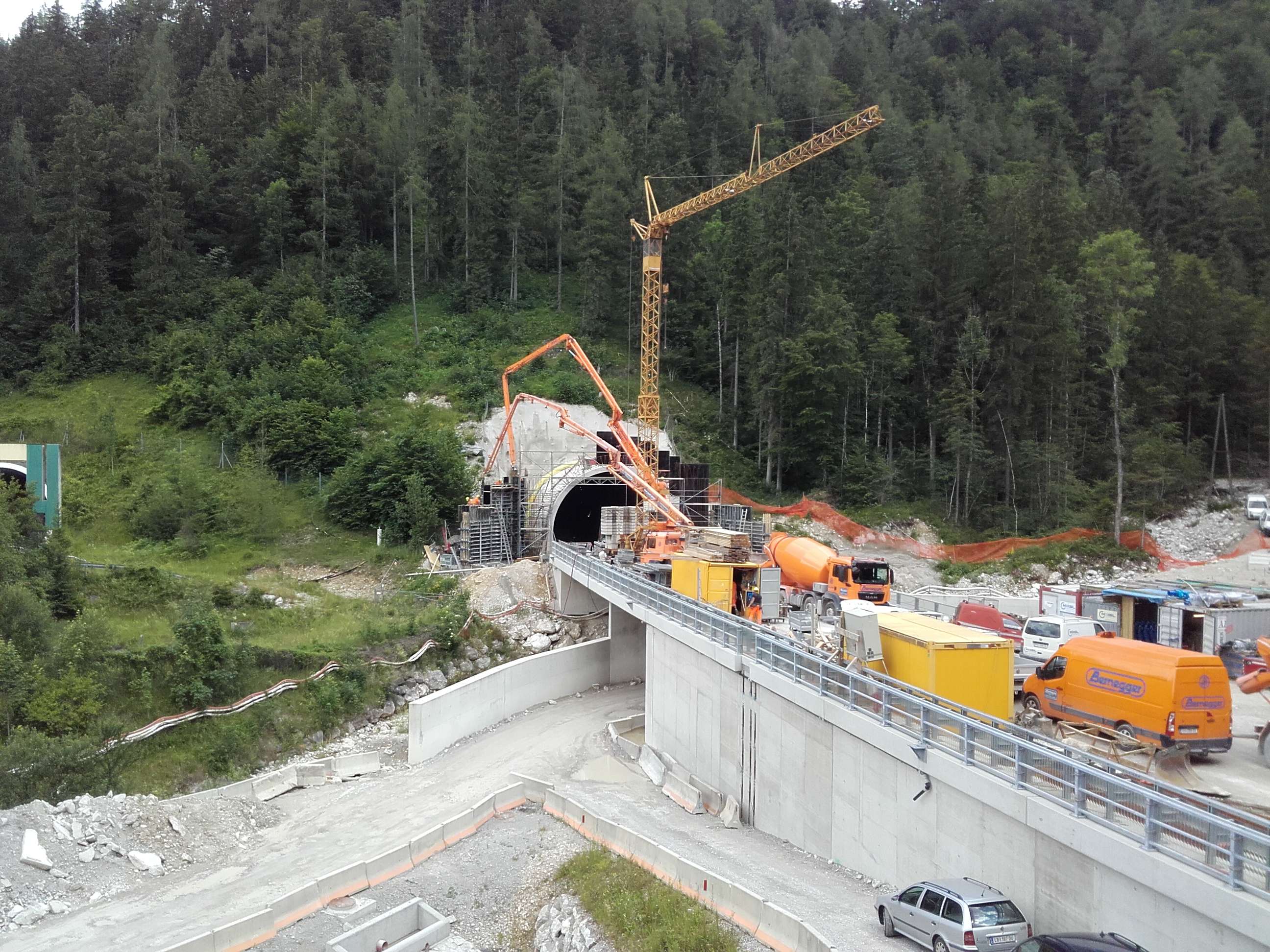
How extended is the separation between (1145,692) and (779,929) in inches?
292

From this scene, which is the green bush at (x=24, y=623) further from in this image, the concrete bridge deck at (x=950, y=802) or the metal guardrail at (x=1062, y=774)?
the metal guardrail at (x=1062, y=774)

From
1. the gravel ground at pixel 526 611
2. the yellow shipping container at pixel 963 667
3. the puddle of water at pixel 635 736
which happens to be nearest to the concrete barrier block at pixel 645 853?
the yellow shipping container at pixel 963 667

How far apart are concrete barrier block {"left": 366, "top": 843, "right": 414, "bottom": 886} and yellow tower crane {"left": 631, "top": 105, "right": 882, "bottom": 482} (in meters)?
28.3

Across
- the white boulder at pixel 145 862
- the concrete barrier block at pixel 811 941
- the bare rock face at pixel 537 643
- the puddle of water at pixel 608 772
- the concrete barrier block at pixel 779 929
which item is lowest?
the puddle of water at pixel 608 772

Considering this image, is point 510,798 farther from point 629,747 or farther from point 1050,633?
point 1050,633

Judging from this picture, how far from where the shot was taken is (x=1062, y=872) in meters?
11.0

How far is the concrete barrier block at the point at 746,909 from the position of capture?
12.8 metres

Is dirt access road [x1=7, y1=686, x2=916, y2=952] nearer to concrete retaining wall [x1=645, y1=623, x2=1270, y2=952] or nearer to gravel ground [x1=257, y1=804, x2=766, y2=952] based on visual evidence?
gravel ground [x1=257, y1=804, x2=766, y2=952]

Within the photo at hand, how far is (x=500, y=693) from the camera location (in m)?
29.5

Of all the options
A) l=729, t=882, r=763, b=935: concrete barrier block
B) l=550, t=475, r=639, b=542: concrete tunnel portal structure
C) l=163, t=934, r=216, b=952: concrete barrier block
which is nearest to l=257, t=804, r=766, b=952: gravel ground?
l=163, t=934, r=216, b=952: concrete barrier block

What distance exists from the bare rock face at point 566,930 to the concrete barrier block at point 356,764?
1042 cm

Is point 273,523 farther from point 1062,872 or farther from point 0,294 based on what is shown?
point 1062,872

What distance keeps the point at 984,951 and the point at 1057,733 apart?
5420 mm

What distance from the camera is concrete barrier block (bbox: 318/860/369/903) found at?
1678 centimetres
